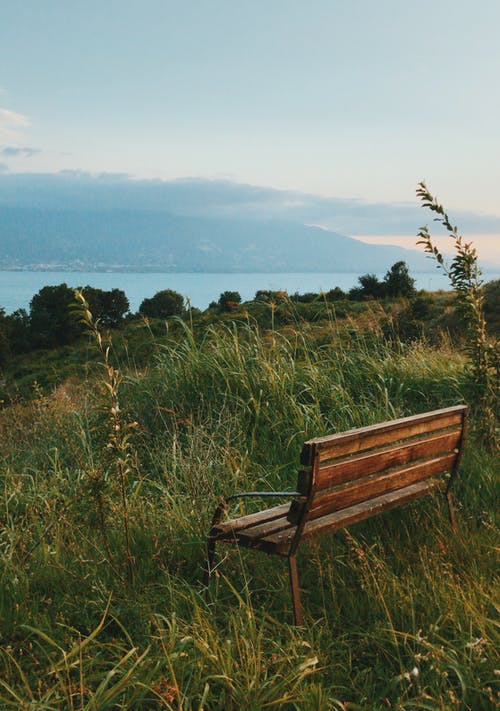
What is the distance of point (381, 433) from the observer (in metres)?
3.66

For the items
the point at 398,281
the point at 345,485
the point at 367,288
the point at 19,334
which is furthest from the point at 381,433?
the point at 19,334

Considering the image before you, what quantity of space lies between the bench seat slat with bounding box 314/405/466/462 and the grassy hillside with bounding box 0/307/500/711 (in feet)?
1.62

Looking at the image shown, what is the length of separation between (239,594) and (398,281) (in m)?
27.2

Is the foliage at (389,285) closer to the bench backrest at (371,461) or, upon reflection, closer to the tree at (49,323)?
the tree at (49,323)

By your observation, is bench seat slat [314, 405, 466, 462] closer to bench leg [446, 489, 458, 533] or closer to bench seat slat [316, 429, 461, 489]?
bench seat slat [316, 429, 461, 489]

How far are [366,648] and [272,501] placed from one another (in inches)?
76.3

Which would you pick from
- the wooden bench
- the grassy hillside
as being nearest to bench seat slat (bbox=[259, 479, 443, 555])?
the wooden bench

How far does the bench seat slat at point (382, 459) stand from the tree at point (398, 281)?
2482 cm

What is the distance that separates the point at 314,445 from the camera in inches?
125

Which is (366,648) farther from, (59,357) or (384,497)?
(59,357)

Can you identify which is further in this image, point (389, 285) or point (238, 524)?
point (389, 285)

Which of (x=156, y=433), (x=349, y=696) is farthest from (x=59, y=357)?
(x=349, y=696)

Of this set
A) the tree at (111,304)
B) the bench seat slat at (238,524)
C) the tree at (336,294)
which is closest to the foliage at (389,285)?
the tree at (336,294)

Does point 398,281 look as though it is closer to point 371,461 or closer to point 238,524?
point 371,461
